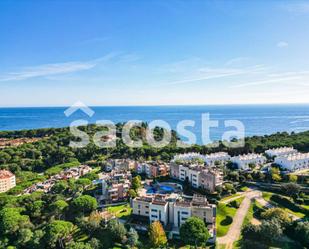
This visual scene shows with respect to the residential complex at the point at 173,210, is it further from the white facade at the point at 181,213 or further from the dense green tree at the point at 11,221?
the dense green tree at the point at 11,221

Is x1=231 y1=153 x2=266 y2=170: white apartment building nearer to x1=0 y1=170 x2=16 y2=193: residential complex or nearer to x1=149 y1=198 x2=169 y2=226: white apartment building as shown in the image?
x1=149 y1=198 x2=169 y2=226: white apartment building

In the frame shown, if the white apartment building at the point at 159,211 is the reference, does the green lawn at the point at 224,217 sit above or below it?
below

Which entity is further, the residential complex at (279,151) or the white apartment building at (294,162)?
the residential complex at (279,151)

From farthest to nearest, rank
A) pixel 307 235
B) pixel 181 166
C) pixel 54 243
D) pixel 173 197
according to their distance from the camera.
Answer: pixel 181 166 < pixel 173 197 < pixel 54 243 < pixel 307 235

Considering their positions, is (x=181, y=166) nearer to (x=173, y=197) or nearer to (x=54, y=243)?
(x=173, y=197)

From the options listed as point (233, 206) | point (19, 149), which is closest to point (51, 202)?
point (233, 206)

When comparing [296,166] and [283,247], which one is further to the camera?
[296,166]

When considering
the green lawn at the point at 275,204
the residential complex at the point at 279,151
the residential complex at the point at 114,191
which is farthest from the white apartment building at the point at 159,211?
the residential complex at the point at 279,151
